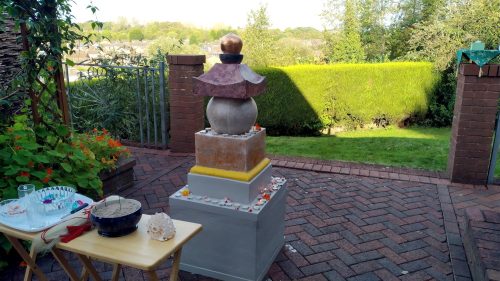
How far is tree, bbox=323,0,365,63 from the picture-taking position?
49.5 ft

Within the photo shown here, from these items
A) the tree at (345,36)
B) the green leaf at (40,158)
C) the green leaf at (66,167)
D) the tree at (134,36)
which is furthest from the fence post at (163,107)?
the tree at (345,36)

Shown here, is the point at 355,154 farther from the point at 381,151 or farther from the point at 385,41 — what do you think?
the point at 385,41

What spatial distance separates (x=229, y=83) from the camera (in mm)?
2932

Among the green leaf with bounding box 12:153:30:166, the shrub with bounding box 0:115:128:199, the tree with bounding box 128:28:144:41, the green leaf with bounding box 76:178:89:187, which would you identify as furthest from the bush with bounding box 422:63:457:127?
the green leaf with bounding box 12:153:30:166

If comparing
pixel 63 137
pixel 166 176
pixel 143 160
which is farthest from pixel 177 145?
pixel 63 137

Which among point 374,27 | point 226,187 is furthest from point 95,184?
point 374,27

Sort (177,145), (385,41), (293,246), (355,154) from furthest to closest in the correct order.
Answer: (385,41)
(355,154)
(177,145)
(293,246)

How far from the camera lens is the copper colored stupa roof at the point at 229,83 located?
9.52ft

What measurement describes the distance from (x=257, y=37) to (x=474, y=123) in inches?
406

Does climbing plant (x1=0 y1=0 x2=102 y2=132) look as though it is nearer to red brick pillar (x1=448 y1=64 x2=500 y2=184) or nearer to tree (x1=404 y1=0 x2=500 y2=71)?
red brick pillar (x1=448 y1=64 x2=500 y2=184)

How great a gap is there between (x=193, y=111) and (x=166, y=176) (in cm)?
132

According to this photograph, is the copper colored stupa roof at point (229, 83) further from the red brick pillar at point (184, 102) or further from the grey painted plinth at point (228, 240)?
the red brick pillar at point (184, 102)

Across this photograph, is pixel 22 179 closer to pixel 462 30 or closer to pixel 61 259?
pixel 61 259

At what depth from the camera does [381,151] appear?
7.18m
